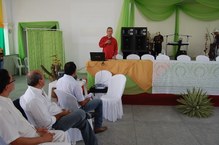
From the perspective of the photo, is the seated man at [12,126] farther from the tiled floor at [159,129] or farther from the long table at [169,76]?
the long table at [169,76]

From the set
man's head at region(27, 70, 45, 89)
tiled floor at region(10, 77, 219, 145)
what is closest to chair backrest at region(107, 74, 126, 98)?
tiled floor at region(10, 77, 219, 145)

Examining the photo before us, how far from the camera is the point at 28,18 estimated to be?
8234 mm

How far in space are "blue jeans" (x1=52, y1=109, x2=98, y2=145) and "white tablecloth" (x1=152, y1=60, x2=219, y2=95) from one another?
2259 mm

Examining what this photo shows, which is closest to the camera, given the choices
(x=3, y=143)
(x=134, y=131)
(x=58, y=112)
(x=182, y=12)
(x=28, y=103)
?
(x=3, y=143)

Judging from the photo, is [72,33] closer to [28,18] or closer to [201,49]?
[28,18]

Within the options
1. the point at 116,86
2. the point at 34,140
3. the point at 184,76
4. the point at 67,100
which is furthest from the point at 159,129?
the point at 34,140

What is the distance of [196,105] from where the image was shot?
393cm

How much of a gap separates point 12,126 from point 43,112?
0.47m

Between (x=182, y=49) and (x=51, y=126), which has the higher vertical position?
(x=182, y=49)

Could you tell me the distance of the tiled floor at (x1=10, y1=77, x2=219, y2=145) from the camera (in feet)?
9.70

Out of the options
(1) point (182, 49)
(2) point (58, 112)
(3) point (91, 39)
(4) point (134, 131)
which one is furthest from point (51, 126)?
(1) point (182, 49)

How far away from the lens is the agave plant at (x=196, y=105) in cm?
391

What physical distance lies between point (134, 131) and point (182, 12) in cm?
597

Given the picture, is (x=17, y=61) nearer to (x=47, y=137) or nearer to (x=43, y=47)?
(x=43, y=47)
